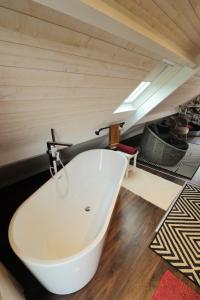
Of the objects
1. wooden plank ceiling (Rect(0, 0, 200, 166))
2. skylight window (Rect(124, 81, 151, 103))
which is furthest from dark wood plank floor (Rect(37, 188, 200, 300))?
skylight window (Rect(124, 81, 151, 103))

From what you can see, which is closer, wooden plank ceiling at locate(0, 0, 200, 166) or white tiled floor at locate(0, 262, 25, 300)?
wooden plank ceiling at locate(0, 0, 200, 166)

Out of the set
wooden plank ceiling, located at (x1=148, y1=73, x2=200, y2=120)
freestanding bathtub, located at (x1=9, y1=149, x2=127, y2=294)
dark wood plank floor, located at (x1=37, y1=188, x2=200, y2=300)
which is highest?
wooden plank ceiling, located at (x1=148, y1=73, x2=200, y2=120)

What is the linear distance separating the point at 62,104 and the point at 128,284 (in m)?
1.72

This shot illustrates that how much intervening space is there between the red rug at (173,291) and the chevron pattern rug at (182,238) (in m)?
0.11

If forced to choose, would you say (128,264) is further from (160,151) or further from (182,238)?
(160,151)

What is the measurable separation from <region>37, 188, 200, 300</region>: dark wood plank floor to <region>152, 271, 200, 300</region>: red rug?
0.14 feet

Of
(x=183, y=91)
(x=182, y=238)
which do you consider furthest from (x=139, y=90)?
(x=182, y=238)

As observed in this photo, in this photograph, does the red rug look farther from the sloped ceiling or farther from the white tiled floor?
the sloped ceiling

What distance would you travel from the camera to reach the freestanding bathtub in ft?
3.45

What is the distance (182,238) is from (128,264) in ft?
2.41

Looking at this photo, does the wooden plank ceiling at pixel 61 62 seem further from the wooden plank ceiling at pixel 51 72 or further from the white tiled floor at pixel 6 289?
the white tiled floor at pixel 6 289

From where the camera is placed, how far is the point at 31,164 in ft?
7.35

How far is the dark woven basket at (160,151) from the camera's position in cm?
306

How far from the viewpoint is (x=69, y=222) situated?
1857 mm
